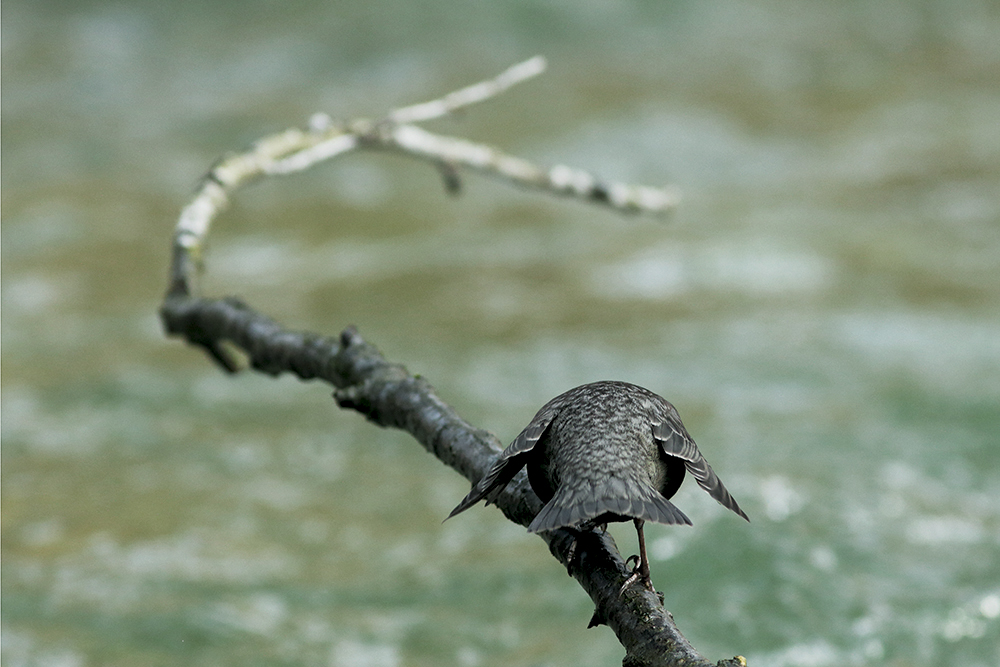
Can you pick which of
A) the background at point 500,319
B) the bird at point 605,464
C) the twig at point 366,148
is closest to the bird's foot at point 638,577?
the bird at point 605,464

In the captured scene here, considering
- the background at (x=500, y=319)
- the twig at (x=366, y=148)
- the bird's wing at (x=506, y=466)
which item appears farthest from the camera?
the background at (x=500, y=319)

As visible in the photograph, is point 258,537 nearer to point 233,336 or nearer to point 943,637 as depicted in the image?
point 233,336

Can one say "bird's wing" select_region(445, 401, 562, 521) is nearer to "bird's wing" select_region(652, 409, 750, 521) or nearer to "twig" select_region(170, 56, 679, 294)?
A: "bird's wing" select_region(652, 409, 750, 521)

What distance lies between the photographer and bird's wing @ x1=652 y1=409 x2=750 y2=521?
7.94ft

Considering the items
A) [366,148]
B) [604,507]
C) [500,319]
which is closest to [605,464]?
[604,507]

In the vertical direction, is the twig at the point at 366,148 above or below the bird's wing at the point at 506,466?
above

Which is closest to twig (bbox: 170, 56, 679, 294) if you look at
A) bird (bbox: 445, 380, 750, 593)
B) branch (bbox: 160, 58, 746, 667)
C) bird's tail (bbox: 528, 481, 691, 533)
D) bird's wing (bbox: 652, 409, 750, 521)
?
branch (bbox: 160, 58, 746, 667)

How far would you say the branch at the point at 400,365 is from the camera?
2.20 meters

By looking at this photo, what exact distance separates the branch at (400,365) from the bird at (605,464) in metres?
0.07

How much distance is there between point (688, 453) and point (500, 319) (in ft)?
28.3

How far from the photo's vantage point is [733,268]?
12.5 m

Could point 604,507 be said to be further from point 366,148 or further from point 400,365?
point 366,148

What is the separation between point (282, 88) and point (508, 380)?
12998mm

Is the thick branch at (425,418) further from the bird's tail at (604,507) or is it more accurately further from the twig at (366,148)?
the twig at (366,148)
